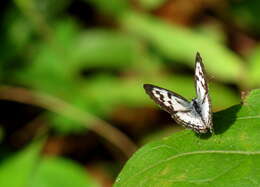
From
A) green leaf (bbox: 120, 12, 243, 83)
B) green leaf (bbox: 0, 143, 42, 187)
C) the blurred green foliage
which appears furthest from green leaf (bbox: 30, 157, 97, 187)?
green leaf (bbox: 120, 12, 243, 83)

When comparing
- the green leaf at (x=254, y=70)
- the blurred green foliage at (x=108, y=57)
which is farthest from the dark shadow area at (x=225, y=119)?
the green leaf at (x=254, y=70)

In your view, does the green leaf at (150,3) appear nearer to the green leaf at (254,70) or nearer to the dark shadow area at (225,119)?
the green leaf at (254,70)

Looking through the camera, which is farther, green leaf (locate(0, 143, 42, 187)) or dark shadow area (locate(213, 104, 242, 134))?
green leaf (locate(0, 143, 42, 187))

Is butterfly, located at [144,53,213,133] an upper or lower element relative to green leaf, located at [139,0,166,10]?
upper

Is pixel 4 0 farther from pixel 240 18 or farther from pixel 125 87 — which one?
pixel 240 18

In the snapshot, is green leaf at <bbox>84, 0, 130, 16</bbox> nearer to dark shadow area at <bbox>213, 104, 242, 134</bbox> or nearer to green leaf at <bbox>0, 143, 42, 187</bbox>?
green leaf at <bbox>0, 143, 42, 187</bbox>

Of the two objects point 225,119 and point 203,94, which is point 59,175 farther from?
point 225,119

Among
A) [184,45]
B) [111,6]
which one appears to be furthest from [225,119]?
[111,6]

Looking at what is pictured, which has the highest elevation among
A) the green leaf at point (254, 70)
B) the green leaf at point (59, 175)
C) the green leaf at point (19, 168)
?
the green leaf at point (19, 168)
